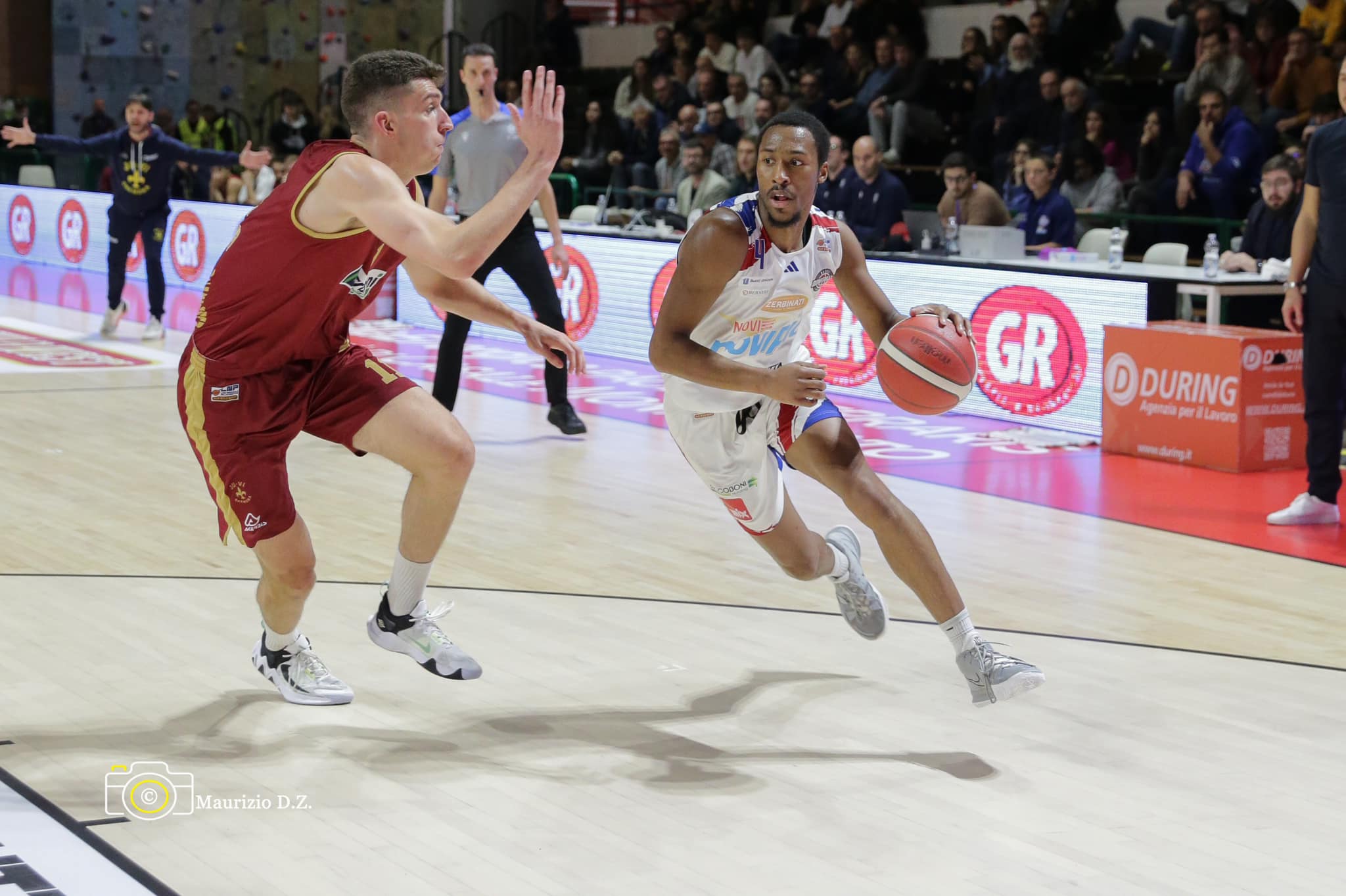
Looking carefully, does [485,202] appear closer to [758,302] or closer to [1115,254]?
[1115,254]

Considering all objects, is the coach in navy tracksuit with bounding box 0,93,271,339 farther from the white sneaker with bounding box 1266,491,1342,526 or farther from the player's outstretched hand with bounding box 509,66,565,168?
the player's outstretched hand with bounding box 509,66,565,168

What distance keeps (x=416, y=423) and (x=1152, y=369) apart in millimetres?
5178

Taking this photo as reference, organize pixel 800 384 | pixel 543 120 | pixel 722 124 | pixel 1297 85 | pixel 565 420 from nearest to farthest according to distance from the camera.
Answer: pixel 543 120, pixel 800 384, pixel 565 420, pixel 1297 85, pixel 722 124

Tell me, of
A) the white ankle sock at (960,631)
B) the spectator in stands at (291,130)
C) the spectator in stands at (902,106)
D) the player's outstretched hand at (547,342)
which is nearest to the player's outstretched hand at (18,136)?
the player's outstretched hand at (547,342)

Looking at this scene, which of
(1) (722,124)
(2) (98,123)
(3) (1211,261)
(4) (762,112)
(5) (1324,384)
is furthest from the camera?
(2) (98,123)

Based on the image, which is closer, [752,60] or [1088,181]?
[1088,181]

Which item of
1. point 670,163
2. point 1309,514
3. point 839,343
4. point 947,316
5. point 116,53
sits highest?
point 116,53

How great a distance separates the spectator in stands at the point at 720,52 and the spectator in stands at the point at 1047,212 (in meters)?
6.59

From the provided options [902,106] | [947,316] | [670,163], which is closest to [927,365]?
[947,316]

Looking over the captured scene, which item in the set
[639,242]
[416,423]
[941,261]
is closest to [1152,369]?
[941,261]

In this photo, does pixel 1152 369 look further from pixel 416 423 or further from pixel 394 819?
pixel 394 819

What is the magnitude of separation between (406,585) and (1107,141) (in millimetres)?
10189

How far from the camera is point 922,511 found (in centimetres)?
728

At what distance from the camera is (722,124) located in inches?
614
